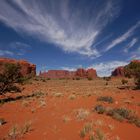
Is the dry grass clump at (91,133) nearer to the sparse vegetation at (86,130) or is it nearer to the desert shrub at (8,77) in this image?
the sparse vegetation at (86,130)

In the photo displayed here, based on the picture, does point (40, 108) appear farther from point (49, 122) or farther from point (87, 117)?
point (87, 117)

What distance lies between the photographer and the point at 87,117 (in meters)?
8.79

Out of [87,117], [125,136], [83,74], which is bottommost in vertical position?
[125,136]

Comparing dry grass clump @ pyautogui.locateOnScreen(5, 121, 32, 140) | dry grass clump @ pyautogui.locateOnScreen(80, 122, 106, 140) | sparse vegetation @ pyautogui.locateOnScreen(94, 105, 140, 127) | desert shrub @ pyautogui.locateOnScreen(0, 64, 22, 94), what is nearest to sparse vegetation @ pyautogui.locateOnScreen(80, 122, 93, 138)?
dry grass clump @ pyautogui.locateOnScreen(80, 122, 106, 140)

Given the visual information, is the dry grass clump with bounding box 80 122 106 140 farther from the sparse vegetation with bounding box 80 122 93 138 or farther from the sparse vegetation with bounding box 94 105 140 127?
the sparse vegetation with bounding box 94 105 140 127

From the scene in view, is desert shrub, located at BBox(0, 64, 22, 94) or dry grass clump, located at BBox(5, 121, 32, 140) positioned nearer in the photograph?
dry grass clump, located at BBox(5, 121, 32, 140)

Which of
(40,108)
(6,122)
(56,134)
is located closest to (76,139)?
(56,134)

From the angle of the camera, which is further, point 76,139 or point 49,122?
point 49,122

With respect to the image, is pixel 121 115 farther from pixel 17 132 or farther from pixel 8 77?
pixel 8 77

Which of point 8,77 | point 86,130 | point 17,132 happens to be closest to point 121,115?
point 86,130

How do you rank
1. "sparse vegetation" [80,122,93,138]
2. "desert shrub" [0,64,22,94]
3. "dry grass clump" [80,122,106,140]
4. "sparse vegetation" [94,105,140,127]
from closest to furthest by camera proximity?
"dry grass clump" [80,122,106,140] < "sparse vegetation" [80,122,93,138] < "sparse vegetation" [94,105,140,127] < "desert shrub" [0,64,22,94]

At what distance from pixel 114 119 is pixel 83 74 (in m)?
129

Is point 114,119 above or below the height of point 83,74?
below

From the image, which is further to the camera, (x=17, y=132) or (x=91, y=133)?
(x=17, y=132)
